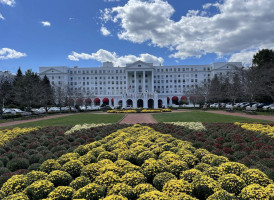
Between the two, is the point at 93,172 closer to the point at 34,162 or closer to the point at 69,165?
the point at 69,165

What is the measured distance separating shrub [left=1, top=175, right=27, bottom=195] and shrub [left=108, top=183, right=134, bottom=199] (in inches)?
83.4

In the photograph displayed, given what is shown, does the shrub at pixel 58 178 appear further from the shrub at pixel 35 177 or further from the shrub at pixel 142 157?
the shrub at pixel 142 157

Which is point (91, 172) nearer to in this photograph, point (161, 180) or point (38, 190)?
point (38, 190)

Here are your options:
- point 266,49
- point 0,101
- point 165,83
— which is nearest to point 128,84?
point 165,83

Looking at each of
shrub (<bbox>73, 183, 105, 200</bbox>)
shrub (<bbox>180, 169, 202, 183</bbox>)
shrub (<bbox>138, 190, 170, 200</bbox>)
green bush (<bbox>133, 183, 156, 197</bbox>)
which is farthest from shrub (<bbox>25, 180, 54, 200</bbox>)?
shrub (<bbox>180, 169, 202, 183</bbox>)

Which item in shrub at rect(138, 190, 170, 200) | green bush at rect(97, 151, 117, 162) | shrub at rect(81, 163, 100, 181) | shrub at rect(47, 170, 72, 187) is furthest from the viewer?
green bush at rect(97, 151, 117, 162)

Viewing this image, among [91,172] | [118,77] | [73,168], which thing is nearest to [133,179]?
[91,172]

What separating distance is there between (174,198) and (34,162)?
5419mm

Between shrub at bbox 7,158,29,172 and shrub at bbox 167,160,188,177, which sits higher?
shrub at bbox 167,160,188,177

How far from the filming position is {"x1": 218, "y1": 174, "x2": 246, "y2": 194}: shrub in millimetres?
4074

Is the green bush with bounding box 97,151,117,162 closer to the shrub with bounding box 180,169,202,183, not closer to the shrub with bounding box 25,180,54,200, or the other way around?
the shrub with bounding box 25,180,54,200

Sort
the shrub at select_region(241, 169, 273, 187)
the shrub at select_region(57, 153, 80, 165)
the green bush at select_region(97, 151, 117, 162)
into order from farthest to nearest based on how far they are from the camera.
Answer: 1. the green bush at select_region(97, 151, 117, 162)
2. the shrub at select_region(57, 153, 80, 165)
3. the shrub at select_region(241, 169, 273, 187)

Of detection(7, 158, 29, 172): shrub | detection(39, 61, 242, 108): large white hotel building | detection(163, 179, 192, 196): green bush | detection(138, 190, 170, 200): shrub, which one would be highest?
detection(39, 61, 242, 108): large white hotel building

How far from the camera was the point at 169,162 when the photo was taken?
5.61 meters
